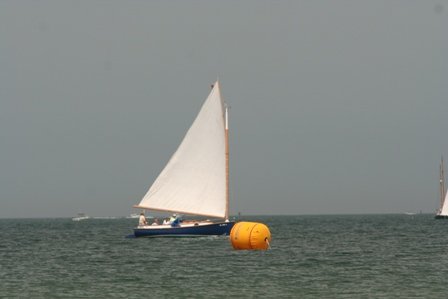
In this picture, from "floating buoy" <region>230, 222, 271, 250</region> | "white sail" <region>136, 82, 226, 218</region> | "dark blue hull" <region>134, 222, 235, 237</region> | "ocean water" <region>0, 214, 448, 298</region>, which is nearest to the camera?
"ocean water" <region>0, 214, 448, 298</region>

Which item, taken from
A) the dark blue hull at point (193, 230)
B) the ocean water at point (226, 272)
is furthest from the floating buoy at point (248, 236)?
the dark blue hull at point (193, 230)

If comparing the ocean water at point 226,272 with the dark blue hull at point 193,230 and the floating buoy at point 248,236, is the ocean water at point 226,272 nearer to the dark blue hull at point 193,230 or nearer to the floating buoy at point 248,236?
the floating buoy at point 248,236

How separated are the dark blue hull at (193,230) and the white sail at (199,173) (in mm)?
1796

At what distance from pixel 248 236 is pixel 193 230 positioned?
16.9m

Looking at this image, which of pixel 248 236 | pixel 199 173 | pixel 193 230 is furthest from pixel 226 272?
pixel 199 173

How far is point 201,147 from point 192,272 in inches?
1288

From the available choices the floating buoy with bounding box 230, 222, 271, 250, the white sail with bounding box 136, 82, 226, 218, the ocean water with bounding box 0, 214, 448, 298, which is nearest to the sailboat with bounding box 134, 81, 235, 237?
the white sail with bounding box 136, 82, 226, 218

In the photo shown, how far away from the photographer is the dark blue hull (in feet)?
252

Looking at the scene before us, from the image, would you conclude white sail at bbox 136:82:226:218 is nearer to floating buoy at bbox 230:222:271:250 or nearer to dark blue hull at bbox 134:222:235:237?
dark blue hull at bbox 134:222:235:237

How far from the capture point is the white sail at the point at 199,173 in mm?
79125

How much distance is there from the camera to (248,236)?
61219 mm

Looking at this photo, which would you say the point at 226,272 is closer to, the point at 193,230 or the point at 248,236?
the point at 248,236

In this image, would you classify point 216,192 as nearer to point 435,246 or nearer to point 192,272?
point 435,246

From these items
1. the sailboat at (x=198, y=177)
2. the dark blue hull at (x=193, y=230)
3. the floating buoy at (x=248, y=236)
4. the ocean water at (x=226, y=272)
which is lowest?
the ocean water at (x=226, y=272)
